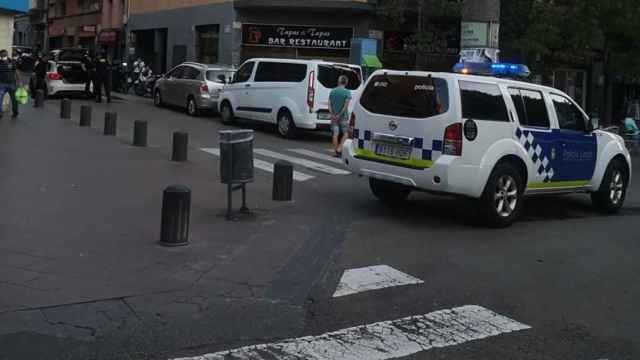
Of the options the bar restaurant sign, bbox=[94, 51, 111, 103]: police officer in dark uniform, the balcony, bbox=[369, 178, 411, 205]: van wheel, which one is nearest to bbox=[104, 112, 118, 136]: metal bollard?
bbox=[369, 178, 411, 205]: van wheel

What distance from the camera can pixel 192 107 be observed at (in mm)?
24469

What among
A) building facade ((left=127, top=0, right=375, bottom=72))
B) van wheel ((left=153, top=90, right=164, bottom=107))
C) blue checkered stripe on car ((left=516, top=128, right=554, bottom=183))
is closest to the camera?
blue checkered stripe on car ((left=516, top=128, right=554, bottom=183))

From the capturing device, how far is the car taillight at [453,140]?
9531 mm

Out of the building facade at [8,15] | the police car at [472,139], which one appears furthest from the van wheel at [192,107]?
the police car at [472,139]

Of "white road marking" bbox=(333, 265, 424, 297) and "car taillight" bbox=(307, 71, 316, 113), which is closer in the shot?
"white road marking" bbox=(333, 265, 424, 297)

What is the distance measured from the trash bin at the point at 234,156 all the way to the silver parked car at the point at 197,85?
46.3ft

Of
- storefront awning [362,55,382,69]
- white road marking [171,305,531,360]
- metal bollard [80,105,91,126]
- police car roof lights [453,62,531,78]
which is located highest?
storefront awning [362,55,382,69]

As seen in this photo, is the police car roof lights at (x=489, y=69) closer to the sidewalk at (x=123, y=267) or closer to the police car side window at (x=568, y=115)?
the police car side window at (x=568, y=115)

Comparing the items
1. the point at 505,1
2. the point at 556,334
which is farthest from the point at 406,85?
the point at 505,1

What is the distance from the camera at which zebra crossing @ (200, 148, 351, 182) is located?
1442cm

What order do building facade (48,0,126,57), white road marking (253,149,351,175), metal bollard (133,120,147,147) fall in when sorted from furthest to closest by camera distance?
building facade (48,0,126,57) < metal bollard (133,120,147,147) < white road marking (253,149,351,175)

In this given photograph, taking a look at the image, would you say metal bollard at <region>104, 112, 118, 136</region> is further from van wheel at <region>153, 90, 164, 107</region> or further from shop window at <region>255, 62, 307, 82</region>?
van wheel at <region>153, 90, 164, 107</region>

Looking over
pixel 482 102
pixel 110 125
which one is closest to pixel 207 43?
pixel 110 125

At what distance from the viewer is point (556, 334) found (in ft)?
19.6
